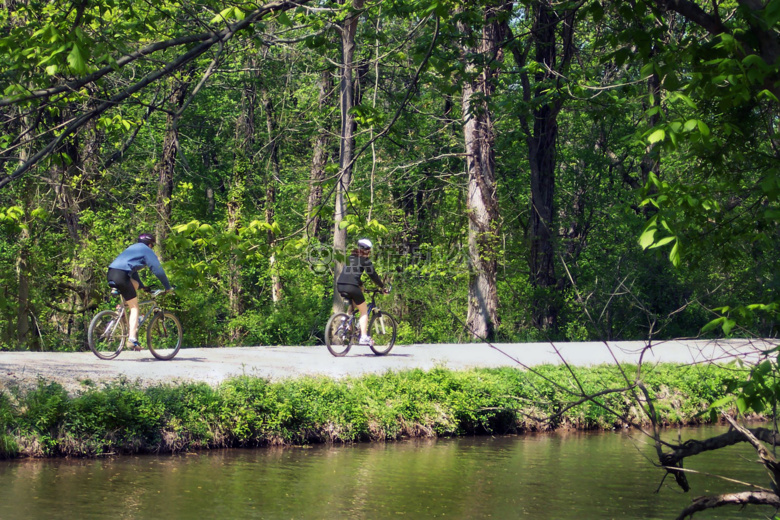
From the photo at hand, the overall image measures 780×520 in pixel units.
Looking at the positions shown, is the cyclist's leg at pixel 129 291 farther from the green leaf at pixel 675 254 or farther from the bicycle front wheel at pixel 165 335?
the green leaf at pixel 675 254

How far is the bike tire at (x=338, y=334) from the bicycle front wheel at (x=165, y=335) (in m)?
2.45

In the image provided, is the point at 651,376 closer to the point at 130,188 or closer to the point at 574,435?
the point at 574,435

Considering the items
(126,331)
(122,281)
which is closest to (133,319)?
(126,331)

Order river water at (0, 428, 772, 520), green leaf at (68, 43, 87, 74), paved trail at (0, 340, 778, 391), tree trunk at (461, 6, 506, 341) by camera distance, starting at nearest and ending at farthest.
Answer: green leaf at (68, 43, 87, 74) < river water at (0, 428, 772, 520) < paved trail at (0, 340, 778, 391) < tree trunk at (461, 6, 506, 341)

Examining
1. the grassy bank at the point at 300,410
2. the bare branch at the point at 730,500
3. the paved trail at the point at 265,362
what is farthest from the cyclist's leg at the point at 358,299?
the bare branch at the point at 730,500

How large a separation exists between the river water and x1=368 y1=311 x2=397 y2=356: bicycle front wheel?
3344mm

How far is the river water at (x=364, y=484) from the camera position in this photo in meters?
8.73

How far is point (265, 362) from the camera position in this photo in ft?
48.1

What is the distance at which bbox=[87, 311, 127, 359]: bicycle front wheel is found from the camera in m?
13.6

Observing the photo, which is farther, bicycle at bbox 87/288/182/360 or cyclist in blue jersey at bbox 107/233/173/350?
bicycle at bbox 87/288/182/360

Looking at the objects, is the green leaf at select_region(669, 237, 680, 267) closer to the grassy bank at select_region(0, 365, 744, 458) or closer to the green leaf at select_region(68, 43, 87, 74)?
the green leaf at select_region(68, 43, 87, 74)

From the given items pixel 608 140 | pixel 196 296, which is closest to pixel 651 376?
pixel 196 296

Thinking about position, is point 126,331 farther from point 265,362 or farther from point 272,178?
point 272,178

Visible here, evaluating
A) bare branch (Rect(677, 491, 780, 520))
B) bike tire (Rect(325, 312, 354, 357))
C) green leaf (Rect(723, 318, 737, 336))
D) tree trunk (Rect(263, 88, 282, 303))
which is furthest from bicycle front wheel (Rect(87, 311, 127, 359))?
tree trunk (Rect(263, 88, 282, 303))
